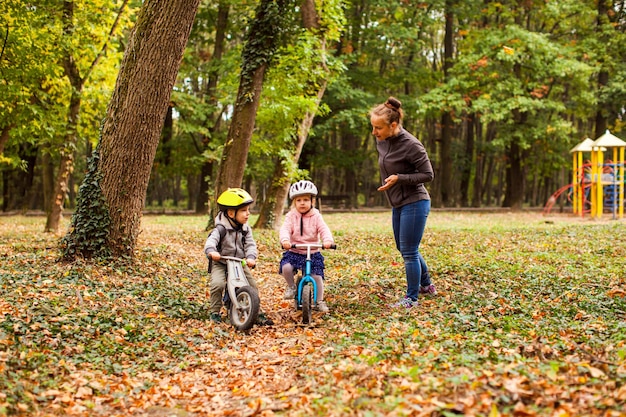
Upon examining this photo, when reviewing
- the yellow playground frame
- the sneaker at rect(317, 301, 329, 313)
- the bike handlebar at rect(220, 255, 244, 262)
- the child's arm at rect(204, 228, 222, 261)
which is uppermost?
the yellow playground frame

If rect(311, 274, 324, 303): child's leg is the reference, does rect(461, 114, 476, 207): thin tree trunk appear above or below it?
above

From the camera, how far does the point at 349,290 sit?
27.3 feet

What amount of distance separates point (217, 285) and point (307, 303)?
1026 mm

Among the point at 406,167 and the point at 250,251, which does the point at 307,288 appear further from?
the point at 406,167

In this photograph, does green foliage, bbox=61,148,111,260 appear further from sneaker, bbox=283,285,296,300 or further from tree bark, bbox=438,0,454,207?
tree bark, bbox=438,0,454,207

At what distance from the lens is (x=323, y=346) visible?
562cm

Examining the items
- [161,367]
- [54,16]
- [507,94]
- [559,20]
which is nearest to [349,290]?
[161,367]

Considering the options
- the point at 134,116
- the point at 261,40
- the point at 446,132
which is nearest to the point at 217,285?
the point at 134,116

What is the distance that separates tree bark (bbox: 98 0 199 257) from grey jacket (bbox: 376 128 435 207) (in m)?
3.55

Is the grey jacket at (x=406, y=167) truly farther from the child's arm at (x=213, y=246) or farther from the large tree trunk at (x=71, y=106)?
the large tree trunk at (x=71, y=106)

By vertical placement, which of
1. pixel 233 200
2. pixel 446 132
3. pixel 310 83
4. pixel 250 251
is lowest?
pixel 250 251

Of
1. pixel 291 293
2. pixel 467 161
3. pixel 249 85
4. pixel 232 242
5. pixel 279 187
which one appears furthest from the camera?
pixel 467 161

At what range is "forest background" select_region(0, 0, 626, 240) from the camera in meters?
13.6

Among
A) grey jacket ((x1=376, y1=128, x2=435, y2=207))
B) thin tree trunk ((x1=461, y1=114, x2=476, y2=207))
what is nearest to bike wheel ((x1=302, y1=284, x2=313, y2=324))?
grey jacket ((x1=376, y1=128, x2=435, y2=207))
